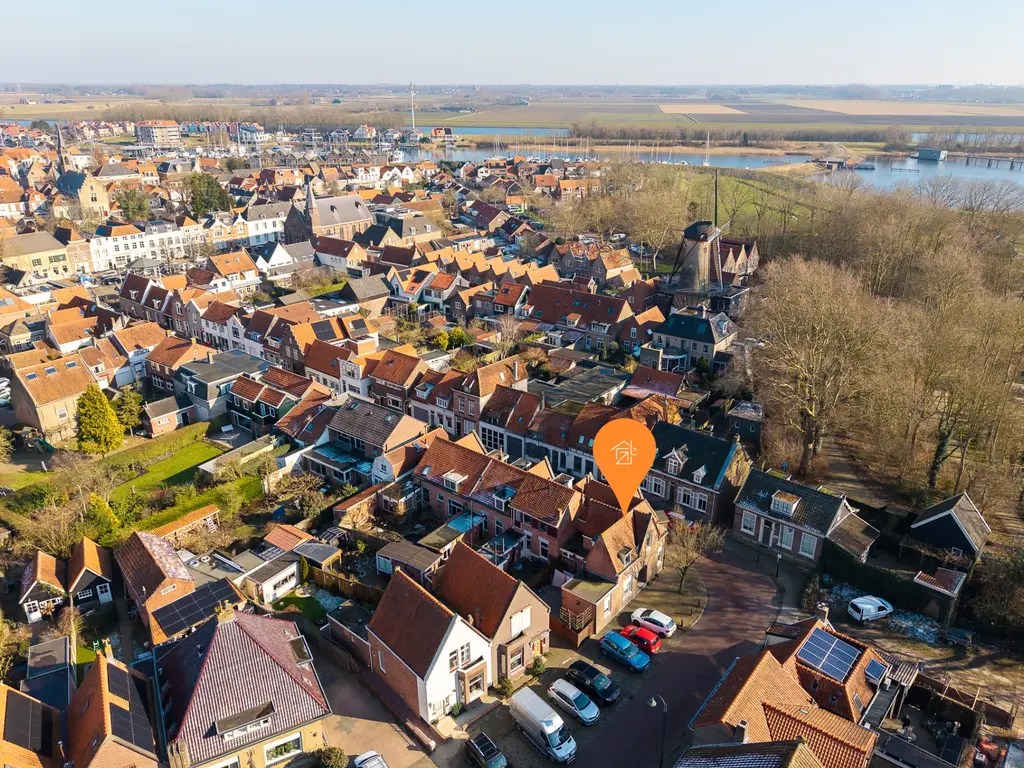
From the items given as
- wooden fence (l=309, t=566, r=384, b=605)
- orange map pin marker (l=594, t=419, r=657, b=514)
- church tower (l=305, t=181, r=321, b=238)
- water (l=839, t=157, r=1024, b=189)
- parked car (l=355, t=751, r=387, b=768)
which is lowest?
parked car (l=355, t=751, r=387, b=768)

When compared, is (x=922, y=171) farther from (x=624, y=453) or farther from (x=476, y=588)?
(x=476, y=588)

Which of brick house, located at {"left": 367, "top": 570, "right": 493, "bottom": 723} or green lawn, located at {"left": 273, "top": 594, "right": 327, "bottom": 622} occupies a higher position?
brick house, located at {"left": 367, "top": 570, "right": 493, "bottom": 723}

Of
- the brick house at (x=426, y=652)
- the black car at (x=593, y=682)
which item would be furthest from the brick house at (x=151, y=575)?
the black car at (x=593, y=682)

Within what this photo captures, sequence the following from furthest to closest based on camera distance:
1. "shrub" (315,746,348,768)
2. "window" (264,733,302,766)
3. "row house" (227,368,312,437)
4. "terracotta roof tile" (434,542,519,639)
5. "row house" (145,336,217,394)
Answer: "row house" (145,336,217,394)
"row house" (227,368,312,437)
"terracotta roof tile" (434,542,519,639)
"shrub" (315,746,348,768)
"window" (264,733,302,766)

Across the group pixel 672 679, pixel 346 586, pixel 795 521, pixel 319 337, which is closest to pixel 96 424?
pixel 319 337

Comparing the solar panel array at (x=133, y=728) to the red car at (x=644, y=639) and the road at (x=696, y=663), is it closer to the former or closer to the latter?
the road at (x=696, y=663)

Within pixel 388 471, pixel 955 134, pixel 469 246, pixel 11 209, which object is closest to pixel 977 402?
pixel 388 471

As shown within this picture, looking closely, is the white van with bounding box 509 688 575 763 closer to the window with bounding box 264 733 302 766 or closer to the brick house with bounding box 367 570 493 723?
the brick house with bounding box 367 570 493 723

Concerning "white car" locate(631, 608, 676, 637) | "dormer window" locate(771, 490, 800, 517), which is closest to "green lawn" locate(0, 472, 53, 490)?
"white car" locate(631, 608, 676, 637)
